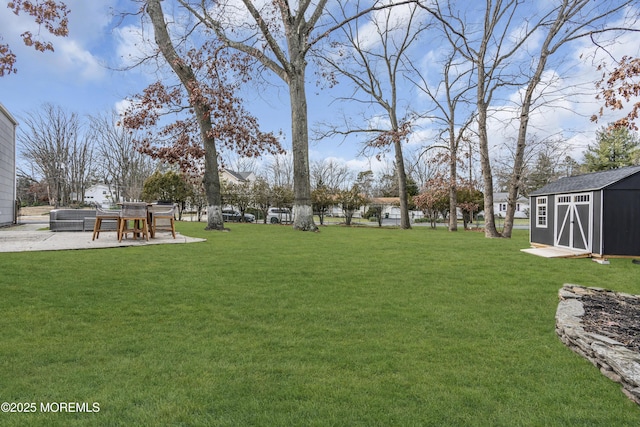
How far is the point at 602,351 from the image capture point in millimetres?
2670

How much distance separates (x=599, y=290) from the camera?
4.96 m

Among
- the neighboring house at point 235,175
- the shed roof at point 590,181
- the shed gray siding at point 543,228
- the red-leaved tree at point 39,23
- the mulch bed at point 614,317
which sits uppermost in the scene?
the neighboring house at point 235,175

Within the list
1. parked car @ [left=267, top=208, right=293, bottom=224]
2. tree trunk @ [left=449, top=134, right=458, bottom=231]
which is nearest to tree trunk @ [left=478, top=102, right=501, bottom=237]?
tree trunk @ [left=449, top=134, right=458, bottom=231]

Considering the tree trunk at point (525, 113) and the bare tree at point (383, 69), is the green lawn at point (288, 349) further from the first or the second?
the bare tree at point (383, 69)

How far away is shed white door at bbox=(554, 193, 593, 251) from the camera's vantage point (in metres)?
9.12

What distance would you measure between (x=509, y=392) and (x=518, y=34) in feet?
57.5

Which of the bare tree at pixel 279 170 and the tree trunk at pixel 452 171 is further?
the bare tree at pixel 279 170

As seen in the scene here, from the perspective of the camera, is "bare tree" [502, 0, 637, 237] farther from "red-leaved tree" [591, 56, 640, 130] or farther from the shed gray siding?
"red-leaved tree" [591, 56, 640, 130]

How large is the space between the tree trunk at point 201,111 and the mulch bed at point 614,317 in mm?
10442

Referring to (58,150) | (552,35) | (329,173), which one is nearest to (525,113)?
(552,35)

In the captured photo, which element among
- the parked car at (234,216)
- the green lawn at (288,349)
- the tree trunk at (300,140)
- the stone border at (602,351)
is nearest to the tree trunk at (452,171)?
the tree trunk at (300,140)

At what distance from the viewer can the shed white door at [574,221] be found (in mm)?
9117

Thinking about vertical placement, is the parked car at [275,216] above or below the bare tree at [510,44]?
below

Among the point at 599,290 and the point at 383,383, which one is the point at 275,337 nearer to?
the point at 383,383
